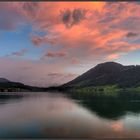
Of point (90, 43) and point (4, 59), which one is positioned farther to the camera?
point (4, 59)

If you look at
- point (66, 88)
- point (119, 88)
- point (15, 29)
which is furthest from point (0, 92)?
point (15, 29)

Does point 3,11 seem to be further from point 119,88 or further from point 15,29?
point 119,88

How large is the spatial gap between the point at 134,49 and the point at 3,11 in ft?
40.1

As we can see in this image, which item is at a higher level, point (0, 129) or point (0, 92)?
point (0, 92)

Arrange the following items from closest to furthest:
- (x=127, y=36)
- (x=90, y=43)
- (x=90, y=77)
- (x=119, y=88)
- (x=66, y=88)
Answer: (x=90, y=43) < (x=127, y=36) < (x=119, y=88) < (x=66, y=88) < (x=90, y=77)

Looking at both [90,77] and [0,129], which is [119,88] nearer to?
[90,77]

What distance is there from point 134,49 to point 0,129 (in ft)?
41.4

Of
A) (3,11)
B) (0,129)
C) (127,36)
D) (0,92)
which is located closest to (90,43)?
(3,11)

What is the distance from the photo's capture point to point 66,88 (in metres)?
69.8

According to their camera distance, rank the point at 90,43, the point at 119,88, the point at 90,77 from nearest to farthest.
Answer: the point at 90,43 → the point at 119,88 → the point at 90,77

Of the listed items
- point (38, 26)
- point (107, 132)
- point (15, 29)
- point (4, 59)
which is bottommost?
point (107, 132)

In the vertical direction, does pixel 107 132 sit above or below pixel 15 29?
below

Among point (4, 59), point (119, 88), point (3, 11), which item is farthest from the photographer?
point (119, 88)

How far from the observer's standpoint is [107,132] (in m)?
12.2
